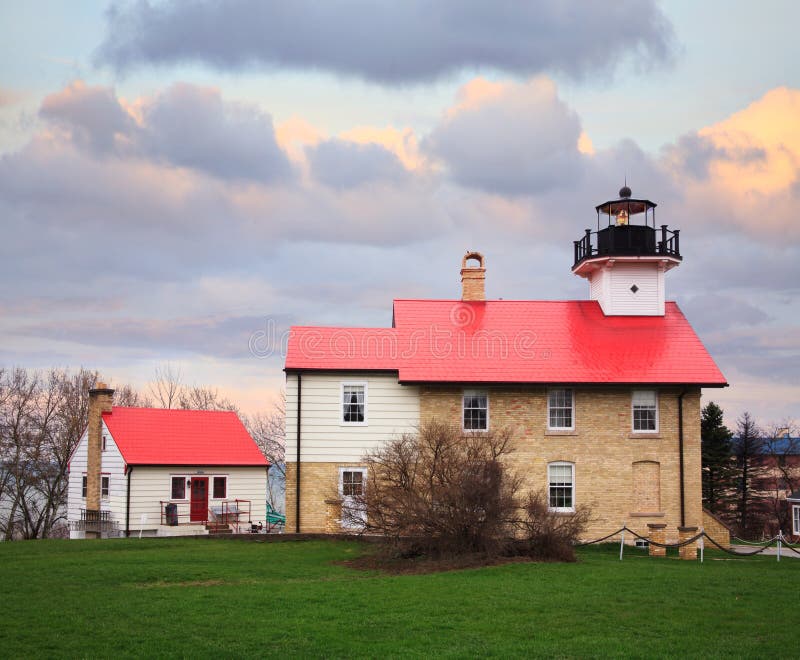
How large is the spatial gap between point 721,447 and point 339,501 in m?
24.6

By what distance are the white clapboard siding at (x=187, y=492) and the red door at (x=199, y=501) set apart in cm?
15

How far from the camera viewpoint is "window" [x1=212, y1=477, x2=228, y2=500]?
32562 mm

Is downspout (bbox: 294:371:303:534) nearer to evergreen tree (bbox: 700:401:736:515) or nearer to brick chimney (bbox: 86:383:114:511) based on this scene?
brick chimney (bbox: 86:383:114:511)

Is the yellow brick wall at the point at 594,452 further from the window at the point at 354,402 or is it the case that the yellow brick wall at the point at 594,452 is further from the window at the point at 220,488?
the window at the point at 220,488

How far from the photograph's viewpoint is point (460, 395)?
91.6 feet

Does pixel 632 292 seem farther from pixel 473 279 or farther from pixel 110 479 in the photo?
pixel 110 479

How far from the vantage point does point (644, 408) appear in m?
28.0

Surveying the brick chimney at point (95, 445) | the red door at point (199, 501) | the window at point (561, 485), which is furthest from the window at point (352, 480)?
the brick chimney at point (95, 445)

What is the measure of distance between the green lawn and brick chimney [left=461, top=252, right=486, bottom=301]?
13056 millimetres

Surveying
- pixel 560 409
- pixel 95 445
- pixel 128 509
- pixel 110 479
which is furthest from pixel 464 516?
Answer: pixel 95 445

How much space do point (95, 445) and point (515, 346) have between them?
52.5ft

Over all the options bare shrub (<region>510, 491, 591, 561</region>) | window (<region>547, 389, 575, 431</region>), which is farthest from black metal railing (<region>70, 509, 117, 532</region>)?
bare shrub (<region>510, 491, 591, 561</region>)

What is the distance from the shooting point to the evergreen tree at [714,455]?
40469 mm

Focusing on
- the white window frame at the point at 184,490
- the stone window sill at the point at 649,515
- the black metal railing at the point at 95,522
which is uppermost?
the white window frame at the point at 184,490
